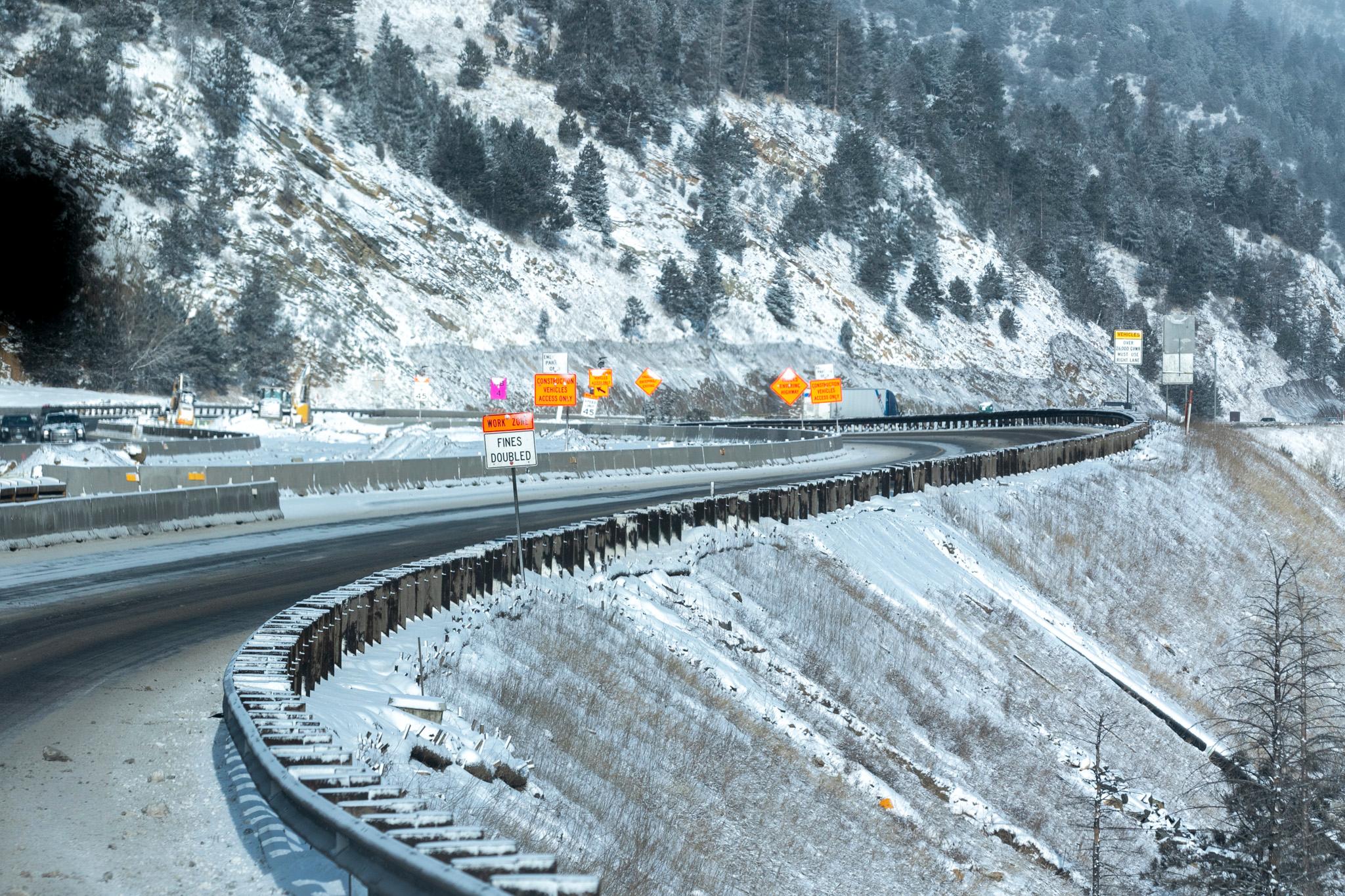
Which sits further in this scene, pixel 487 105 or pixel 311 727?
pixel 487 105

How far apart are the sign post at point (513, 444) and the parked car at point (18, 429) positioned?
121 ft

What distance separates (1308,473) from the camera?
67.8m

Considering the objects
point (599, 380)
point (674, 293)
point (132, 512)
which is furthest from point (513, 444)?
point (674, 293)

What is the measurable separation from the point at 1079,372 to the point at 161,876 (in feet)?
397

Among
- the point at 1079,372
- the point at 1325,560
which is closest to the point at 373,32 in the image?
the point at 1079,372

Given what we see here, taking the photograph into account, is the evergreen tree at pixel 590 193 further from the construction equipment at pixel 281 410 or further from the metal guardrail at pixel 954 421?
the construction equipment at pixel 281 410

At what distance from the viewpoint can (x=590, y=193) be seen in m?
101

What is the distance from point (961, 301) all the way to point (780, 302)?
2226 cm

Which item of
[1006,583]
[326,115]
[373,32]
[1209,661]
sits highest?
[373,32]

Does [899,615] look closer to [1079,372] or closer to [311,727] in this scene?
[311,727]

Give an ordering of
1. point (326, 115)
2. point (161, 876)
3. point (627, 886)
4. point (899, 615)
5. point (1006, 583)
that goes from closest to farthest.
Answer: point (161, 876) < point (627, 886) < point (899, 615) < point (1006, 583) < point (326, 115)

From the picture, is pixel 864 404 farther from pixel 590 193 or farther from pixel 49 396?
pixel 49 396

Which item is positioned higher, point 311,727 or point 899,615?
point 311,727

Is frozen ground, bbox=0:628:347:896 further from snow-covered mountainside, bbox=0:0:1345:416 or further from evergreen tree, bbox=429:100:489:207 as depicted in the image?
evergreen tree, bbox=429:100:489:207
